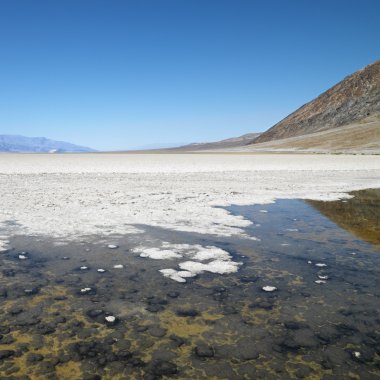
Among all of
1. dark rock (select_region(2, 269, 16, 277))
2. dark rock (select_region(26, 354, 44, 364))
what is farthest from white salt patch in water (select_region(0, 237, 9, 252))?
dark rock (select_region(26, 354, 44, 364))

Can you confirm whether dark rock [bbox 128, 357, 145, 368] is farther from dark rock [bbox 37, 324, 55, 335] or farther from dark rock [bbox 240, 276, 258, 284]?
dark rock [bbox 240, 276, 258, 284]

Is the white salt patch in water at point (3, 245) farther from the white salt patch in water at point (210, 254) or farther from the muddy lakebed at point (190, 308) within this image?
the white salt patch in water at point (210, 254)

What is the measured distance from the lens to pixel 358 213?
36.4 feet

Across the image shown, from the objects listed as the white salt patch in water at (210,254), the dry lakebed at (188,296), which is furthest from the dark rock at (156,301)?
the white salt patch in water at (210,254)

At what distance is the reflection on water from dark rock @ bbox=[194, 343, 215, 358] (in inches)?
209

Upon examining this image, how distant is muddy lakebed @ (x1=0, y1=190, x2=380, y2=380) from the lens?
11.5ft

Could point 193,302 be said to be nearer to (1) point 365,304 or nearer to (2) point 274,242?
(1) point 365,304

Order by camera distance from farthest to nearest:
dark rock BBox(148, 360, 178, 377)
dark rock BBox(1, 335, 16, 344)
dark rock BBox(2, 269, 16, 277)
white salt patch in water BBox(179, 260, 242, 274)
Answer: white salt patch in water BBox(179, 260, 242, 274) < dark rock BBox(2, 269, 16, 277) < dark rock BBox(1, 335, 16, 344) < dark rock BBox(148, 360, 178, 377)

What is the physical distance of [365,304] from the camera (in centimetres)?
484

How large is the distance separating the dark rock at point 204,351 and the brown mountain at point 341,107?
128m

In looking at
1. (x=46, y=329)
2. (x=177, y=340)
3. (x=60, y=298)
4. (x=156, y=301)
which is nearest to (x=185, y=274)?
(x=156, y=301)

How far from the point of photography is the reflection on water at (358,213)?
881 cm

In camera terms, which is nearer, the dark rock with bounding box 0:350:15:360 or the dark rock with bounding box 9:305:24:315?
the dark rock with bounding box 0:350:15:360

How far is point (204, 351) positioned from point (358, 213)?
8875 millimetres
